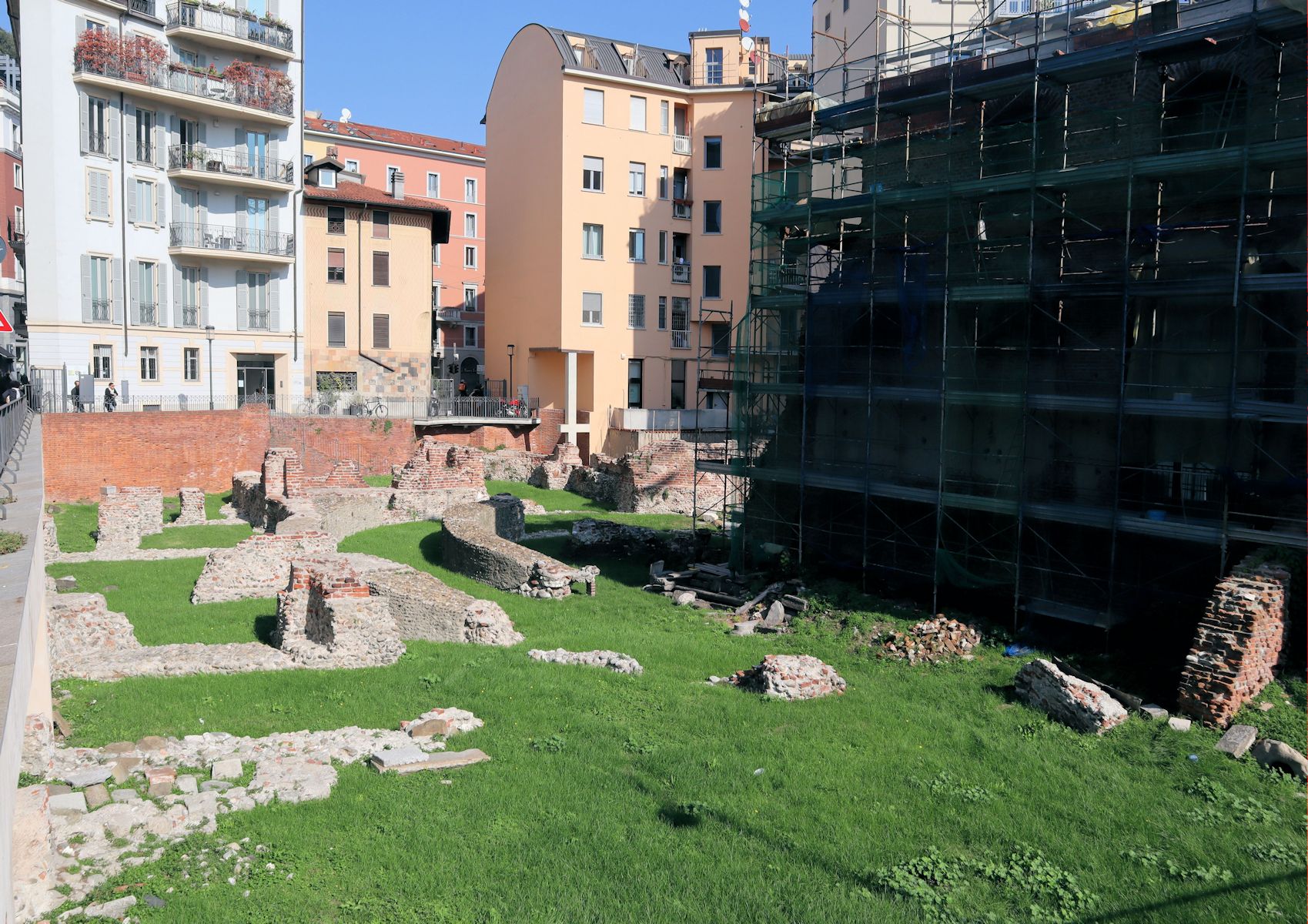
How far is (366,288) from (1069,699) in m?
34.5

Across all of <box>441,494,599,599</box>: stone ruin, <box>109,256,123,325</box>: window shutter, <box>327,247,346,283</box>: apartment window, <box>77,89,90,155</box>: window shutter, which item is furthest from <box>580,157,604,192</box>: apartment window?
<box>441,494,599,599</box>: stone ruin

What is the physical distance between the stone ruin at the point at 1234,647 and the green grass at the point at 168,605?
1363 centimetres

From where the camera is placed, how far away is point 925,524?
19.2 m

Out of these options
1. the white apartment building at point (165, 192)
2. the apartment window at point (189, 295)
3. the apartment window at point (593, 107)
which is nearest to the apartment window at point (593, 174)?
the apartment window at point (593, 107)

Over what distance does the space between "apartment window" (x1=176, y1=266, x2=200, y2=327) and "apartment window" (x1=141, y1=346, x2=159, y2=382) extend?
4.85 ft

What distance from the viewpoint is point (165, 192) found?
3569cm

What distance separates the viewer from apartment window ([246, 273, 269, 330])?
1494 inches

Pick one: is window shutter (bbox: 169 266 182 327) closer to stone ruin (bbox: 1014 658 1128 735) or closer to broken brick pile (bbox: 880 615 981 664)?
broken brick pile (bbox: 880 615 981 664)

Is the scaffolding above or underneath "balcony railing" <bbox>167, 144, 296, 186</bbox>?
underneath

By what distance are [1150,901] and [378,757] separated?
7.56m

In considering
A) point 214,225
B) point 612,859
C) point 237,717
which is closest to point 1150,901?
point 612,859

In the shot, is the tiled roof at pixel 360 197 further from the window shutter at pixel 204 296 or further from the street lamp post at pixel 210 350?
the street lamp post at pixel 210 350

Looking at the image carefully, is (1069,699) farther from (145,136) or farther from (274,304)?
(145,136)

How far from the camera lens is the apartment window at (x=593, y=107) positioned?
39656mm
